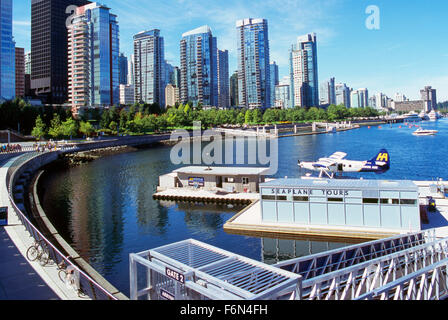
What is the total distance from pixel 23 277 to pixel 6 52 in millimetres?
171804

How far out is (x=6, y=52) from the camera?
513ft

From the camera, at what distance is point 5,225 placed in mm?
25953

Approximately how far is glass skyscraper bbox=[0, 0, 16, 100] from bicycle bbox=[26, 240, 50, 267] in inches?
6388

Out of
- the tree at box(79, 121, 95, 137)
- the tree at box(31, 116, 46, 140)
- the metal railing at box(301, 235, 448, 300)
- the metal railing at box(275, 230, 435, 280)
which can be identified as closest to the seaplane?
the metal railing at box(275, 230, 435, 280)

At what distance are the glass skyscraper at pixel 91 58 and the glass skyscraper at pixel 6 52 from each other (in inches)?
1022

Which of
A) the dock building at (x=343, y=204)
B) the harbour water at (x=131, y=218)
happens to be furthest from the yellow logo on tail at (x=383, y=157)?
the dock building at (x=343, y=204)

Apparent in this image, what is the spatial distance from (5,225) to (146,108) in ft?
553

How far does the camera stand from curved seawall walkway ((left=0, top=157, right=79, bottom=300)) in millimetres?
15249

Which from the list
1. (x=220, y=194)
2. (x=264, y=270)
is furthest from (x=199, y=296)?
(x=220, y=194)

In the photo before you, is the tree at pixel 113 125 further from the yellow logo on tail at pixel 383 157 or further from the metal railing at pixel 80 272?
the metal railing at pixel 80 272

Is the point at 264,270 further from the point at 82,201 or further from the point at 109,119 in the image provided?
the point at 109,119

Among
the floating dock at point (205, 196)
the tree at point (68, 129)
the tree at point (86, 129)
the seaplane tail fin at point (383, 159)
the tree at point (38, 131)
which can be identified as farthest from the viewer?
the tree at point (86, 129)

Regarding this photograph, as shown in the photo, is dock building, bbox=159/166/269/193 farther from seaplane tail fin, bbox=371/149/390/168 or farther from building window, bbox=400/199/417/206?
seaplane tail fin, bbox=371/149/390/168

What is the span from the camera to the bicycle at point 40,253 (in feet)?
62.0
